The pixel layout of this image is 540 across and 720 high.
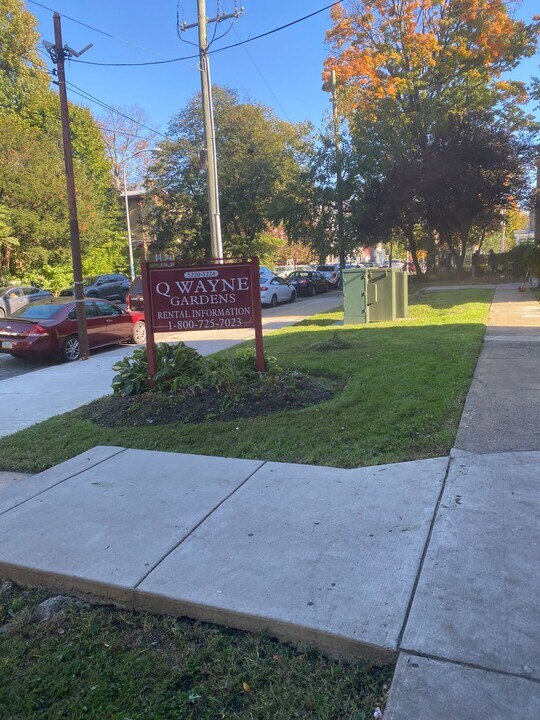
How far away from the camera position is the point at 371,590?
2.85m

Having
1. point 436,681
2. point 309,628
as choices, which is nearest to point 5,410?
point 309,628

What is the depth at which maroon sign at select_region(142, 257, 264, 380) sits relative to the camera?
7027 mm

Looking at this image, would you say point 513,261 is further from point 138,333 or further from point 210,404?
point 210,404

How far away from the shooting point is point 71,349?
1234 centimetres

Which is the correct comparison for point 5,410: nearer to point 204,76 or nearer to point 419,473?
point 419,473

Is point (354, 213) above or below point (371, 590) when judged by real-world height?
above

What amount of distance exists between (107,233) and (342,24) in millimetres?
22292

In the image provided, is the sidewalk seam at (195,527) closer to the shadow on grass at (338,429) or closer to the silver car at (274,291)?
the shadow on grass at (338,429)

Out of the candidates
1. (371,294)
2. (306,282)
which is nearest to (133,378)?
(371,294)

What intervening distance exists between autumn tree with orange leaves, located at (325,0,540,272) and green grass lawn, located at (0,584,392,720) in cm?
2822

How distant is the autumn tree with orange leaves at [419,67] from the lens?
94.9 ft

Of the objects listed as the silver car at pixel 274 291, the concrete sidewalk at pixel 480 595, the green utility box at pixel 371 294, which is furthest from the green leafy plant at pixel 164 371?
the silver car at pixel 274 291

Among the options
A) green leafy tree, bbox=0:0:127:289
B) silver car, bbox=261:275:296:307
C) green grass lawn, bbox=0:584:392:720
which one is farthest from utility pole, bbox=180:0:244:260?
green grass lawn, bbox=0:584:392:720

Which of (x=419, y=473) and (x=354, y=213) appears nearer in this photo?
(x=419, y=473)
